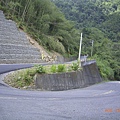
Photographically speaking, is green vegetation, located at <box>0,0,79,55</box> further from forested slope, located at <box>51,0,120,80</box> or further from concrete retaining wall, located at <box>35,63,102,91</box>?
concrete retaining wall, located at <box>35,63,102,91</box>

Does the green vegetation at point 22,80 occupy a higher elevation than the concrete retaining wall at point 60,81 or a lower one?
higher

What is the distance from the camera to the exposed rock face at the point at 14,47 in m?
29.2

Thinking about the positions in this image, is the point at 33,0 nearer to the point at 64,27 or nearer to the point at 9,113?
the point at 64,27

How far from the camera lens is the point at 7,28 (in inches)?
1382

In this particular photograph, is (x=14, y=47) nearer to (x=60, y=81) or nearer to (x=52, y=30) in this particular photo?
(x=60, y=81)

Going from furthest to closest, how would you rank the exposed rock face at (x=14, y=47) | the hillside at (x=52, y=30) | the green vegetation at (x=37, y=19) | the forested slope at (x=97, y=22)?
the forested slope at (x=97, y=22) → the hillside at (x=52, y=30) → the green vegetation at (x=37, y=19) → the exposed rock face at (x=14, y=47)

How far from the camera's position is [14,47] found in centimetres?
3177

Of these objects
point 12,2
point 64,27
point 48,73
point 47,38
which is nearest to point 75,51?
point 64,27

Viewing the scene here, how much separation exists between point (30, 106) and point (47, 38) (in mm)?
37071

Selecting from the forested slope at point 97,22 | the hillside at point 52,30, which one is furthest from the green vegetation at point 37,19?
A: the forested slope at point 97,22

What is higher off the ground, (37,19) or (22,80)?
(37,19)

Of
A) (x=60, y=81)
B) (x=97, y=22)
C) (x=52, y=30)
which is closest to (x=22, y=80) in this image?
(x=60, y=81)

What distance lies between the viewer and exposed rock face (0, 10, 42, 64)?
1150 inches

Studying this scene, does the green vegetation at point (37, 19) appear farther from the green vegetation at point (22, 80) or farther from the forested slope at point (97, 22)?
the green vegetation at point (22, 80)
